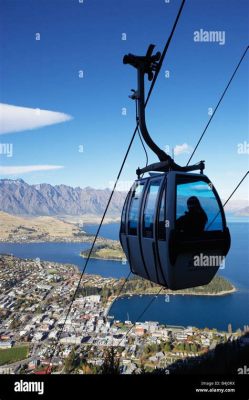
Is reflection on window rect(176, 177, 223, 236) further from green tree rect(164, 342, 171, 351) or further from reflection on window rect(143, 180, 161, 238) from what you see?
green tree rect(164, 342, 171, 351)

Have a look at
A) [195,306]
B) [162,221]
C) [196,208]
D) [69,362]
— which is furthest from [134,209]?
[195,306]

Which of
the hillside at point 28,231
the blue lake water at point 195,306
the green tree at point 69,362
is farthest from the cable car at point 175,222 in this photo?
the hillside at point 28,231

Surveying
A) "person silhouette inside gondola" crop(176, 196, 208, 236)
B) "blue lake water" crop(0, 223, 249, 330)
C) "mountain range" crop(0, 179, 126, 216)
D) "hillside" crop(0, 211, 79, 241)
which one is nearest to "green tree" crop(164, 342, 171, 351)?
"blue lake water" crop(0, 223, 249, 330)

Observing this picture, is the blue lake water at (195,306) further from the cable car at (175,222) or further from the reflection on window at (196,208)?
the reflection on window at (196,208)

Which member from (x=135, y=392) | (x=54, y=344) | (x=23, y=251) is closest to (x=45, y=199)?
(x=23, y=251)

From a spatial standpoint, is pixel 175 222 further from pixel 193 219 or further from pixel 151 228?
pixel 151 228

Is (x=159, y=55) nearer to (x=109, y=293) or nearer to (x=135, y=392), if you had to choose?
(x=135, y=392)
